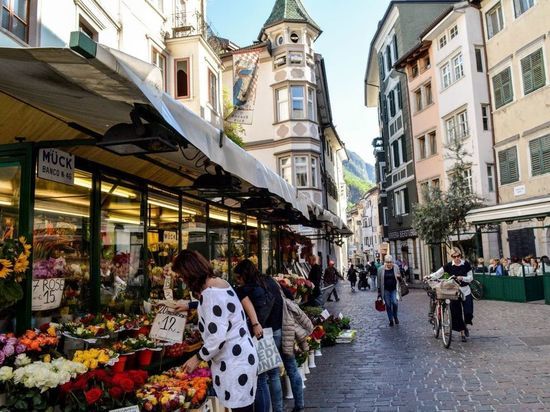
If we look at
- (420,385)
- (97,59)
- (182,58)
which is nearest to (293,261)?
(182,58)

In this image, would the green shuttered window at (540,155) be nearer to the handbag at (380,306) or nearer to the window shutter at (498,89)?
the window shutter at (498,89)

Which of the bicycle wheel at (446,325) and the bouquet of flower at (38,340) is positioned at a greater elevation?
the bouquet of flower at (38,340)

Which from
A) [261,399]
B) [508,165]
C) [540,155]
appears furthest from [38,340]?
[508,165]

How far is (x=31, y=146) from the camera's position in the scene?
14.2 feet

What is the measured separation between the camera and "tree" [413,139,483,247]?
25.4 meters

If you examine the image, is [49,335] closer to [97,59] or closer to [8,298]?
[8,298]

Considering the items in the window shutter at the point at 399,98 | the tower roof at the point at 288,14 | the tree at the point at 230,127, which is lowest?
the tree at the point at 230,127

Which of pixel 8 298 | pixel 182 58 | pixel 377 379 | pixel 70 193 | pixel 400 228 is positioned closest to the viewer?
pixel 8 298

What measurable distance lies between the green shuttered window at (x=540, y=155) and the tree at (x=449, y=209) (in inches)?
122

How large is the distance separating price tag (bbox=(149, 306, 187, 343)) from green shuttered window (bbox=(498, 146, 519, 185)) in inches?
919

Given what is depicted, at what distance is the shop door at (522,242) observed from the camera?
22991mm

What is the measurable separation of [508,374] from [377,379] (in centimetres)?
192

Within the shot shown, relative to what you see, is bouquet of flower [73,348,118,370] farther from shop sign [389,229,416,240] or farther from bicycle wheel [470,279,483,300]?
shop sign [389,229,416,240]

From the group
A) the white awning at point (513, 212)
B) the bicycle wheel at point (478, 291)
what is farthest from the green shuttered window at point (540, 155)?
the bicycle wheel at point (478, 291)
